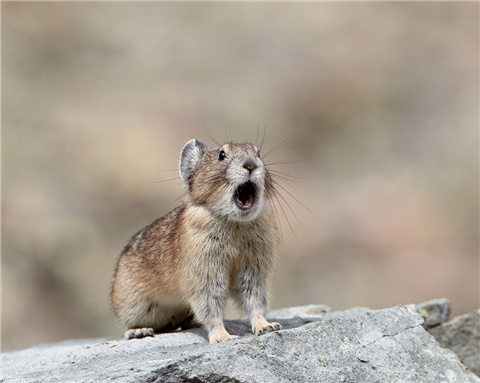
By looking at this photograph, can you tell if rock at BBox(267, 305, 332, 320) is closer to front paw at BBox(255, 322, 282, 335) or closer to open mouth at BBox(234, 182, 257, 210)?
front paw at BBox(255, 322, 282, 335)

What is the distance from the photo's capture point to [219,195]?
23.3ft

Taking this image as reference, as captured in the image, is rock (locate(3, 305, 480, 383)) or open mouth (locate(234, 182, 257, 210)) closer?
rock (locate(3, 305, 480, 383))

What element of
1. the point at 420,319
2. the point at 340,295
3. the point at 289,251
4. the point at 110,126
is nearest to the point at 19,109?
the point at 110,126

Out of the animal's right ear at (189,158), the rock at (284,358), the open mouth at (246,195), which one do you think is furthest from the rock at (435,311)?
the animal's right ear at (189,158)

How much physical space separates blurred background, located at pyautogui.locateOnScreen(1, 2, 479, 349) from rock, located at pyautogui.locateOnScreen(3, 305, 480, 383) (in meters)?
11.8

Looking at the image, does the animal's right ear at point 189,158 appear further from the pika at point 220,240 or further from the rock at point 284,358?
the rock at point 284,358

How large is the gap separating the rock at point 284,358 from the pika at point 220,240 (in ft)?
1.52

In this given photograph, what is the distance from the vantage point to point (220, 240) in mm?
7227

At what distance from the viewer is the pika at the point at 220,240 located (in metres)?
7.01

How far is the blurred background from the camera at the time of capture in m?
19.8

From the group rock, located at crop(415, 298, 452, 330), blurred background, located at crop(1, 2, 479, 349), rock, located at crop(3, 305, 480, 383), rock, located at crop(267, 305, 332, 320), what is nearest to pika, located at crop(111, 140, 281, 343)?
rock, located at crop(3, 305, 480, 383)

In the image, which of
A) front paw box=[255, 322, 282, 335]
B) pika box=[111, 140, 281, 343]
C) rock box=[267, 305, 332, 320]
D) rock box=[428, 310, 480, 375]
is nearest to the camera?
front paw box=[255, 322, 282, 335]

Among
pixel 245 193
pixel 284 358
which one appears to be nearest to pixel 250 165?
pixel 245 193

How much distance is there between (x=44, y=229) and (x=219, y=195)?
14172mm
